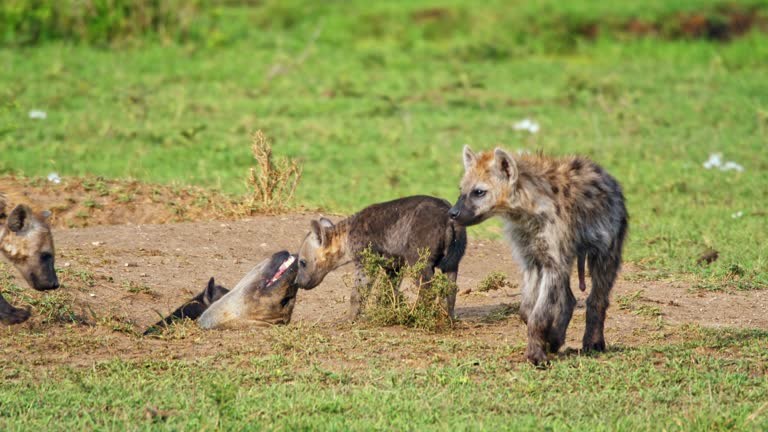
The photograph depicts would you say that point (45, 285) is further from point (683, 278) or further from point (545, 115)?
point (545, 115)

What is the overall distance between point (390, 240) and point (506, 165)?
134cm

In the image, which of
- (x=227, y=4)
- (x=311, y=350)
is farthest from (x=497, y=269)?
(x=227, y=4)

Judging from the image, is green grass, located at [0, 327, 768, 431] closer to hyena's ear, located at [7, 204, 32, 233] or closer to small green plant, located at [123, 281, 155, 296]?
hyena's ear, located at [7, 204, 32, 233]

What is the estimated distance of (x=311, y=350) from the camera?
231 inches

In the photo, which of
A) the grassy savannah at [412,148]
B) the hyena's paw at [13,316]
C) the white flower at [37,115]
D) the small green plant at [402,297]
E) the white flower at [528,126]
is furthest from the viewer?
the white flower at [528,126]

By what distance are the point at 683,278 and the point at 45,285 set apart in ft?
13.7

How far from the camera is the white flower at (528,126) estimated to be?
12.7 meters

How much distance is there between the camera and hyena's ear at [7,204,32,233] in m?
6.28

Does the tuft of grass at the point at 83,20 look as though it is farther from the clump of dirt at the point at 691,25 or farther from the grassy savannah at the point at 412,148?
the clump of dirt at the point at 691,25

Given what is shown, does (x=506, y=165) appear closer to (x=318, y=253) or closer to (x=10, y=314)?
(x=318, y=253)

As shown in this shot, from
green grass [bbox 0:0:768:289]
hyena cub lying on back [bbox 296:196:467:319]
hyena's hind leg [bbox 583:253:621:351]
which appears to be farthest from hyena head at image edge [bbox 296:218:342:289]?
green grass [bbox 0:0:768:289]

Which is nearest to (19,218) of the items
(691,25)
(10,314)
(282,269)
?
(10,314)

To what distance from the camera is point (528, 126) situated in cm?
1280

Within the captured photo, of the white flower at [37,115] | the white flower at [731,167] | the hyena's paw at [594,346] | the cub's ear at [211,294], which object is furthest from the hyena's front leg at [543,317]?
the white flower at [37,115]
